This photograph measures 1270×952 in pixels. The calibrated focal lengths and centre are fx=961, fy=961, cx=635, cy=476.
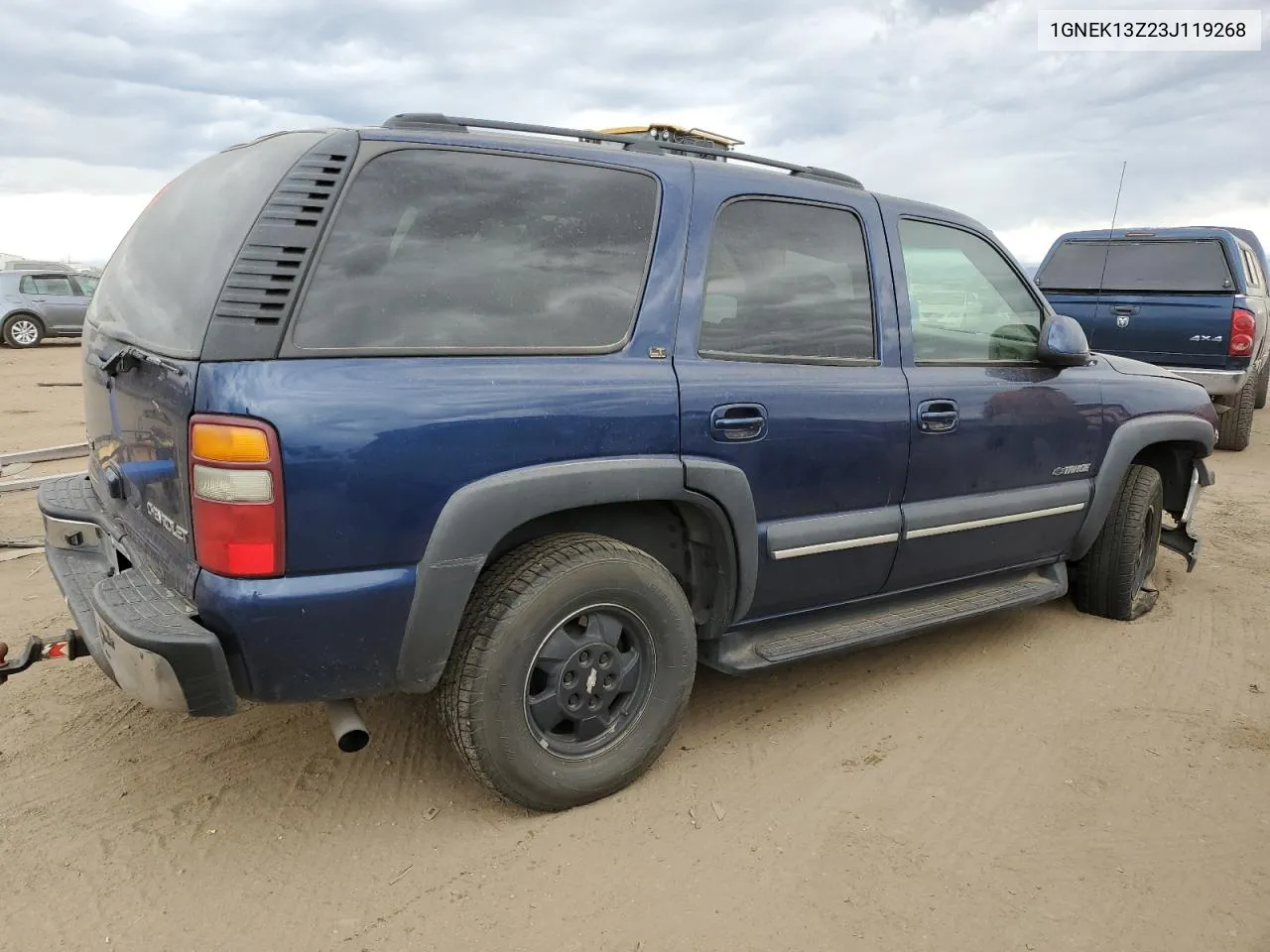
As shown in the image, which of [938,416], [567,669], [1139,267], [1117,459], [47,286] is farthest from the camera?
[47,286]

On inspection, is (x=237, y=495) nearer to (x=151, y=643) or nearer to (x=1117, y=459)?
(x=151, y=643)

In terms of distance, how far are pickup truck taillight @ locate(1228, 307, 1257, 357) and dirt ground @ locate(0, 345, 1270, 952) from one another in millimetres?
5572

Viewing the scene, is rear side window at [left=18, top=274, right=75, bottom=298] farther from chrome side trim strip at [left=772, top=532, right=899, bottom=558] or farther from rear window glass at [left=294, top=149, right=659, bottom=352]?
chrome side trim strip at [left=772, top=532, right=899, bottom=558]

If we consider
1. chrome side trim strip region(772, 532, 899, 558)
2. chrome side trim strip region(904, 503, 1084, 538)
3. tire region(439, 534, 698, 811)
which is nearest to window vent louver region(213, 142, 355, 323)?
tire region(439, 534, 698, 811)

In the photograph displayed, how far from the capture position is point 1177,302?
28.0 feet

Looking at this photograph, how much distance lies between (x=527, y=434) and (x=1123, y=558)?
3.16 m

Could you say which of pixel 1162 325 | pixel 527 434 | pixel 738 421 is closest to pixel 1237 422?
pixel 1162 325

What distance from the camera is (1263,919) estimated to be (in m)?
2.42

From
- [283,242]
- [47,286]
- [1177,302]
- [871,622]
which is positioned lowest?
[871,622]

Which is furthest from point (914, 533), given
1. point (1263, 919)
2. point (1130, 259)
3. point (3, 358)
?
point (3, 358)

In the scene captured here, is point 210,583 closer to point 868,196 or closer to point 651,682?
point 651,682

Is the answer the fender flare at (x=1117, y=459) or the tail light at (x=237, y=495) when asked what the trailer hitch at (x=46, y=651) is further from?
the fender flare at (x=1117, y=459)

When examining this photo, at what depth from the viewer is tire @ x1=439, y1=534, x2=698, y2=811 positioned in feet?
8.30

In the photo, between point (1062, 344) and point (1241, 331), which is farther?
point (1241, 331)
